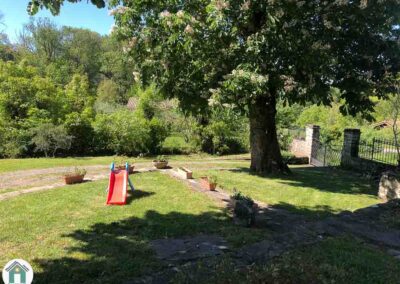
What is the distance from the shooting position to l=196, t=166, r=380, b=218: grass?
381 inches

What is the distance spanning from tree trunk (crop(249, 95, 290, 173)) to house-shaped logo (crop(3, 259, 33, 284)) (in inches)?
424

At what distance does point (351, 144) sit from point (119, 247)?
13348 millimetres

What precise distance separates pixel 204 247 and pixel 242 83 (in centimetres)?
607

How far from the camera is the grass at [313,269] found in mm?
4316

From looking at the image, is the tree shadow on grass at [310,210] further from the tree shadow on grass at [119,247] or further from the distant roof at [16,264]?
the distant roof at [16,264]

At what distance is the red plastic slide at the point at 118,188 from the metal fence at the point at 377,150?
10.7m

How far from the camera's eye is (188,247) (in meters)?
5.89

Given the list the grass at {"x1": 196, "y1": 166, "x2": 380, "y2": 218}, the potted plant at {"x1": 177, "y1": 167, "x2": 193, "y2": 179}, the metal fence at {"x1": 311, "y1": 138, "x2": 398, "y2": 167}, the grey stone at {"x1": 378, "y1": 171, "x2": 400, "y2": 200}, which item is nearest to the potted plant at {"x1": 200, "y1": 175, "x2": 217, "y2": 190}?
the grass at {"x1": 196, "y1": 166, "x2": 380, "y2": 218}

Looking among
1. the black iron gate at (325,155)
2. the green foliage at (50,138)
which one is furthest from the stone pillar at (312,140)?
the green foliage at (50,138)

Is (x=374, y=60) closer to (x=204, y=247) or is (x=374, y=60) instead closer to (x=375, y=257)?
(x=375, y=257)

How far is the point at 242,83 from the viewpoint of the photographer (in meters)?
10.9

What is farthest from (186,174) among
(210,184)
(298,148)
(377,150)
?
(298,148)

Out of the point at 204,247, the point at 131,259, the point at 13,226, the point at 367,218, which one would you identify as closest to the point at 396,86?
the point at 367,218

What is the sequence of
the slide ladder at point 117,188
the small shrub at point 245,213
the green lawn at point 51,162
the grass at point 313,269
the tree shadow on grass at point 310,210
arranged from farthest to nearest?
the green lawn at point 51,162, the slide ladder at point 117,188, the tree shadow on grass at point 310,210, the small shrub at point 245,213, the grass at point 313,269
